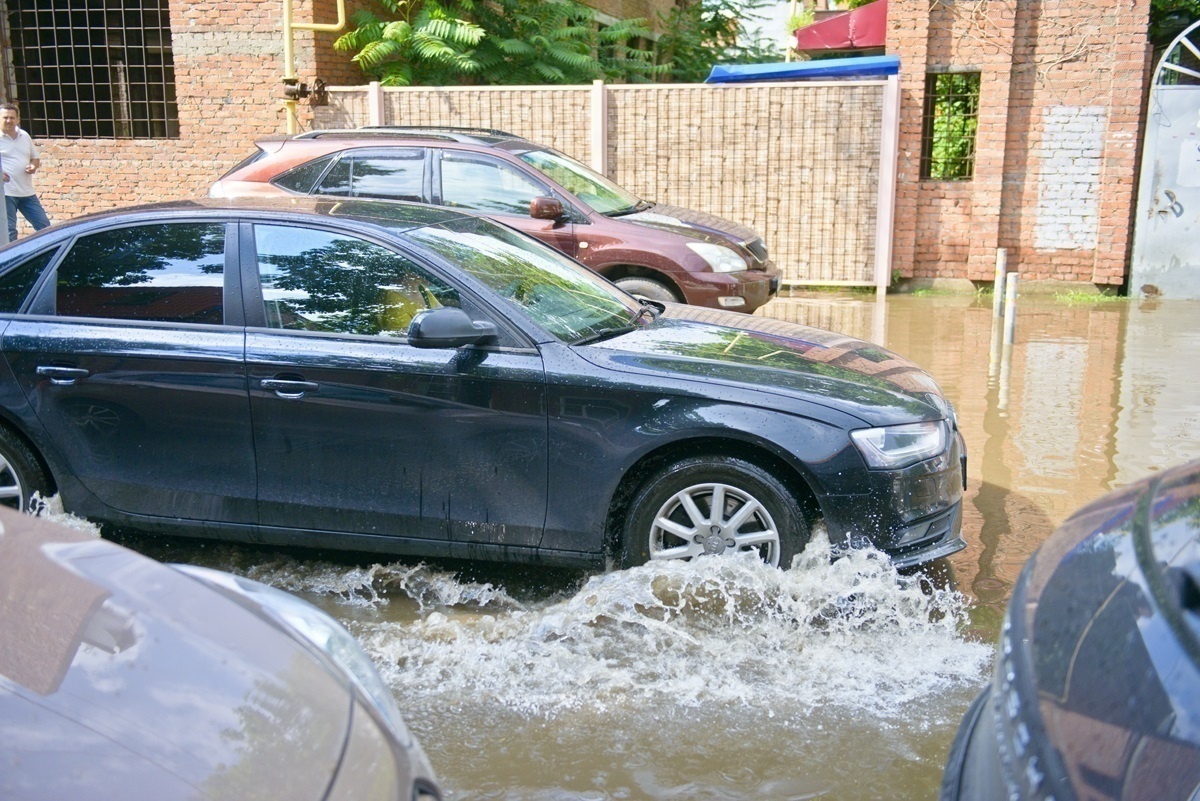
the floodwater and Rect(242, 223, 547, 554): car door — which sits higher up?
Rect(242, 223, 547, 554): car door

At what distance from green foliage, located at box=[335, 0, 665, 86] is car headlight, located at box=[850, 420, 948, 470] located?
11615 millimetres

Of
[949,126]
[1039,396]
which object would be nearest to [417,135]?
[1039,396]

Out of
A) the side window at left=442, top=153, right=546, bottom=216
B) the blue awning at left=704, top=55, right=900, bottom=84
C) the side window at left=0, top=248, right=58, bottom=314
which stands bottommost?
the side window at left=0, top=248, right=58, bottom=314

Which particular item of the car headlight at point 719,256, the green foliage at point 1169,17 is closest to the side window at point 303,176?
the car headlight at point 719,256

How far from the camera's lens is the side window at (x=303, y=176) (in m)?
9.25

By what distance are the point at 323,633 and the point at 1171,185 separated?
12.4 m

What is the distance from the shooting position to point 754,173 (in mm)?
13250

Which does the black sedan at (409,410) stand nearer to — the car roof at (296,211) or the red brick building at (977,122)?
the car roof at (296,211)

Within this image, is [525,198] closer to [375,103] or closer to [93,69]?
[375,103]

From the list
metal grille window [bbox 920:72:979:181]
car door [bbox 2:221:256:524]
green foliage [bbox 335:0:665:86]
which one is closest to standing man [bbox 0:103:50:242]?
green foliage [bbox 335:0:665:86]

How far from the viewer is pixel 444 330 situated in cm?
435

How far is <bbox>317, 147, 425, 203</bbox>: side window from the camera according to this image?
9.23m

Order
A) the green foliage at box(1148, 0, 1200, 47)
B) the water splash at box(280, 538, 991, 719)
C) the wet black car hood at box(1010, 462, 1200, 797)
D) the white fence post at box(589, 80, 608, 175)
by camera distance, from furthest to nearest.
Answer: the green foliage at box(1148, 0, 1200, 47) → the white fence post at box(589, 80, 608, 175) → the water splash at box(280, 538, 991, 719) → the wet black car hood at box(1010, 462, 1200, 797)

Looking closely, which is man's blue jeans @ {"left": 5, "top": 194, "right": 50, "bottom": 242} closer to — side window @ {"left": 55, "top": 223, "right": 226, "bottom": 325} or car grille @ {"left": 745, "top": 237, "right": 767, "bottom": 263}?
car grille @ {"left": 745, "top": 237, "right": 767, "bottom": 263}
